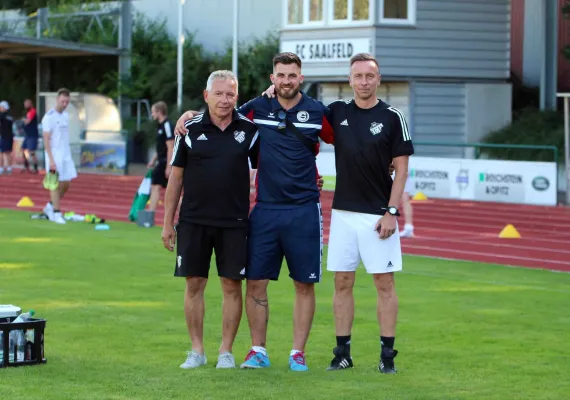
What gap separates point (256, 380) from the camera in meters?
8.10

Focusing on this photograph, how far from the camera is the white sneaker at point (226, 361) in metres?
8.53

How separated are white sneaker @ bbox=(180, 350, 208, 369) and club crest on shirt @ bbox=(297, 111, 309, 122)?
5.69 feet

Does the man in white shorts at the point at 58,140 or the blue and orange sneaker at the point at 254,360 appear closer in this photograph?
the blue and orange sneaker at the point at 254,360

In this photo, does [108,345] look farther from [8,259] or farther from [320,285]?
[8,259]

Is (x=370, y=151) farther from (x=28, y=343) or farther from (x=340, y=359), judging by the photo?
(x=28, y=343)

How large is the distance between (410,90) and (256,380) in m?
23.6

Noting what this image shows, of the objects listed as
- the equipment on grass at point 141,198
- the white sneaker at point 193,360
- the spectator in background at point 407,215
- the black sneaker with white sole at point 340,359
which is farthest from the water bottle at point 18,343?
the equipment on grass at point 141,198

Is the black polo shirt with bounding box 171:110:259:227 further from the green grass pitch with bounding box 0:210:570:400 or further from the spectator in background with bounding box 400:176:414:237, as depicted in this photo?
the spectator in background with bounding box 400:176:414:237

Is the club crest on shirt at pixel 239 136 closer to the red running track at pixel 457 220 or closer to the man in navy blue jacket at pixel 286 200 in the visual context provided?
the man in navy blue jacket at pixel 286 200

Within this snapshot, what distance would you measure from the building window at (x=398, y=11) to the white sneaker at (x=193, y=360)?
2265cm

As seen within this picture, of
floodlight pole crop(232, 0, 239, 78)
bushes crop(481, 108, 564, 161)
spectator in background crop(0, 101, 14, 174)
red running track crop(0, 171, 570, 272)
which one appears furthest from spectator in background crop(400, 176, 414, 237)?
spectator in background crop(0, 101, 14, 174)

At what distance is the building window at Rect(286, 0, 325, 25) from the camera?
31.7 m

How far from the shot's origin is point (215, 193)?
8.52m

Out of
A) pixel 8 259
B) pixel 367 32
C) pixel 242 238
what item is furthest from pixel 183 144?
pixel 367 32
